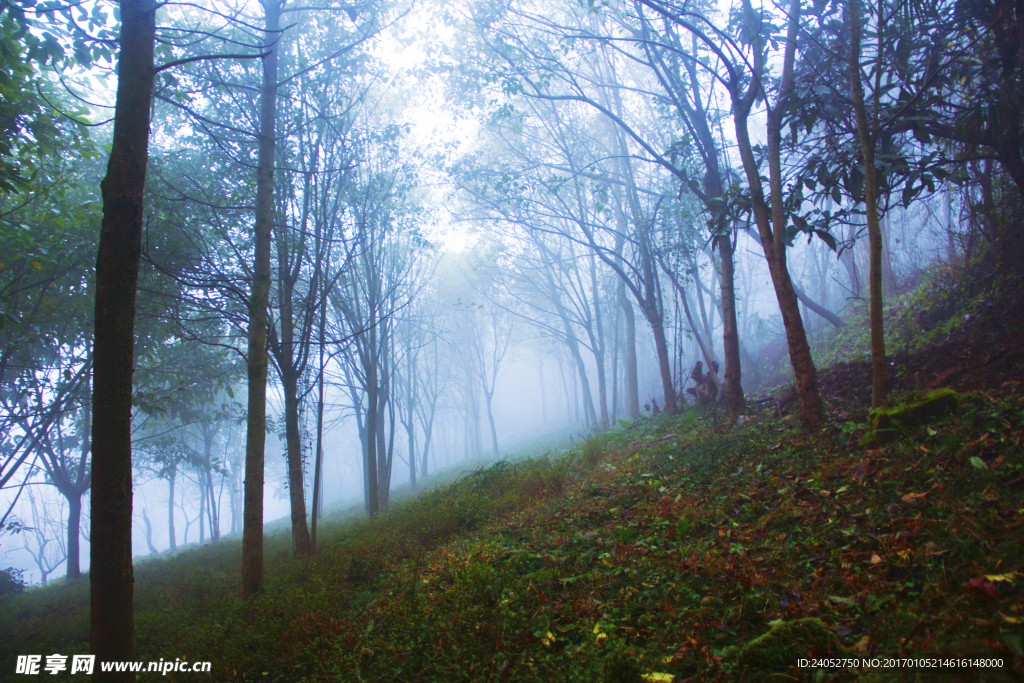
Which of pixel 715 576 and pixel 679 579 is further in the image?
pixel 679 579

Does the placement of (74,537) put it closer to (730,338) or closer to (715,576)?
(715,576)

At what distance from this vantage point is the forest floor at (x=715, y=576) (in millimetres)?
2322

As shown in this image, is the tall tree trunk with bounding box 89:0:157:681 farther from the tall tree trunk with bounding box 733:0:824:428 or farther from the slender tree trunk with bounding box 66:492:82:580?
the slender tree trunk with bounding box 66:492:82:580

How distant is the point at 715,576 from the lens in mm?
3016

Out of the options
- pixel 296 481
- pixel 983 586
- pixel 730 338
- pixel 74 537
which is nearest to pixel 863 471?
pixel 983 586

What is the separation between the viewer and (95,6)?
398cm

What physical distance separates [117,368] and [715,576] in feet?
12.5

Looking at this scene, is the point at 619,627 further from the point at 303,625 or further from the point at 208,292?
the point at 208,292

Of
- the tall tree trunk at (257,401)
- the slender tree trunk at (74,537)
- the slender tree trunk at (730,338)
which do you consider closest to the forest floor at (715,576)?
the tall tree trunk at (257,401)

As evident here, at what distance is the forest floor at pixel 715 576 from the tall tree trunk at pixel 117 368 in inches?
53.3

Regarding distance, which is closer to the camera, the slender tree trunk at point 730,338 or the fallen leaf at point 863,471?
the fallen leaf at point 863,471

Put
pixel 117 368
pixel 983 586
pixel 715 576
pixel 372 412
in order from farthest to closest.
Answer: pixel 372 412 → pixel 715 576 → pixel 117 368 → pixel 983 586

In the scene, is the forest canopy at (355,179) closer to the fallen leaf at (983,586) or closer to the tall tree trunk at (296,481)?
the tall tree trunk at (296,481)

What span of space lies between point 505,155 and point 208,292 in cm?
938
